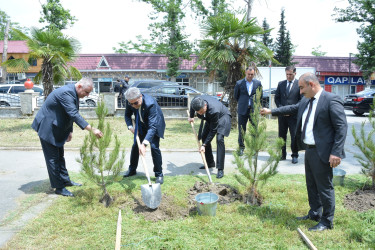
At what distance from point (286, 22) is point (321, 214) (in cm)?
3347

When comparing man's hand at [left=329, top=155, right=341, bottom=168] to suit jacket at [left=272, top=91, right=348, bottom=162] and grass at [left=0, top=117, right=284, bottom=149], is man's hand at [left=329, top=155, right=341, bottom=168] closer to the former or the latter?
suit jacket at [left=272, top=91, right=348, bottom=162]

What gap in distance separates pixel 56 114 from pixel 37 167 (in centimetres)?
251

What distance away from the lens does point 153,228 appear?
377 cm

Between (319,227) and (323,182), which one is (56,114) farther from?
(319,227)

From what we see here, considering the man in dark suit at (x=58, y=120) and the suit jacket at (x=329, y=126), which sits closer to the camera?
the suit jacket at (x=329, y=126)

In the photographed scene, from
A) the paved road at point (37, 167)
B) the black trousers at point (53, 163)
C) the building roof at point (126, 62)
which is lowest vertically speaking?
the paved road at point (37, 167)

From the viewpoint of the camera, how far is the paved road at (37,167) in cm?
518

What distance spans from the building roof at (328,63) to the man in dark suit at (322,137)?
33.4 meters

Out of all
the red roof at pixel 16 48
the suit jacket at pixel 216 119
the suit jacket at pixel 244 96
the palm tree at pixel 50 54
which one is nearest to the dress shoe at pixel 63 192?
the suit jacket at pixel 216 119

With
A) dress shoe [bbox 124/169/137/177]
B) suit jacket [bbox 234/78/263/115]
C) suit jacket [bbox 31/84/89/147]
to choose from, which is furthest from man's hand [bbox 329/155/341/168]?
suit jacket [bbox 234/78/263/115]

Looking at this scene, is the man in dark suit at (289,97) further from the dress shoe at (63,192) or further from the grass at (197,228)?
the dress shoe at (63,192)

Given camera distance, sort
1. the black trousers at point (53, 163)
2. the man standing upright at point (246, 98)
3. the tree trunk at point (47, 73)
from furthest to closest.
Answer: the tree trunk at point (47, 73), the man standing upright at point (246, 98), the black trousers at point (53, 163)

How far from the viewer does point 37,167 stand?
685 cm

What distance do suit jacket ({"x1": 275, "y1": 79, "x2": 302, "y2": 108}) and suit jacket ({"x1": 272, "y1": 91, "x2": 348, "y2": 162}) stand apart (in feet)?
10.2
